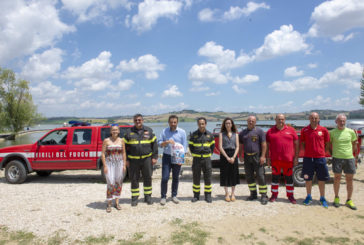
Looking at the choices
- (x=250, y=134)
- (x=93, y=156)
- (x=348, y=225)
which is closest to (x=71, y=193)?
(x=93, y=156)

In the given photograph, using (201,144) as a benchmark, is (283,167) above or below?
below

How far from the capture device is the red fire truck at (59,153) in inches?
306

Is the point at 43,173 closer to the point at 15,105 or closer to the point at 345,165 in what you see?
the point at 345,165

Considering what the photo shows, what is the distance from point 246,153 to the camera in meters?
5.54

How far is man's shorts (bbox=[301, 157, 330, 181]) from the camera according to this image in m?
5.22

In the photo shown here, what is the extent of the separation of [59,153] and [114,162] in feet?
11.7

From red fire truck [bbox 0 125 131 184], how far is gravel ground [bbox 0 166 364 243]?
0.80 metres

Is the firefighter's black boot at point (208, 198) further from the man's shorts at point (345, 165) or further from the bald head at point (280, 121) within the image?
the man's shorts at point (345, 165)

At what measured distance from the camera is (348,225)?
14.1 feet

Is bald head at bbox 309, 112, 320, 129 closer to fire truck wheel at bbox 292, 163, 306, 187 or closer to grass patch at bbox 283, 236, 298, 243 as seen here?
fire truck wheel at bbox 292, 163, 306, 187

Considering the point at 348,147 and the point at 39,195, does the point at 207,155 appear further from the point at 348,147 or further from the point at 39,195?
the point at 39,195

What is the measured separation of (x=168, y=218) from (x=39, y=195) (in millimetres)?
3858

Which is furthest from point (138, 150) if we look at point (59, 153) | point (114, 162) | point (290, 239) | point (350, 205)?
point (350, 205)

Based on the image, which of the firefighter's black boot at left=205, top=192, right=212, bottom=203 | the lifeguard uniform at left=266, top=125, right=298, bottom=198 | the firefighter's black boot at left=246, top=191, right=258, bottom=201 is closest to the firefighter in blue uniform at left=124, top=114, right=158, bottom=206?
the firefighter's black boot at left=205, top=192, right=212, bottom=203
